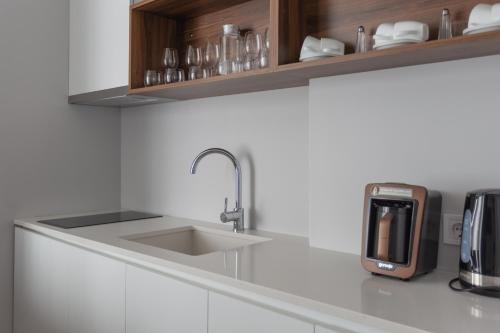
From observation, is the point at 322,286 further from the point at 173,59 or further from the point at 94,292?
the point at 173,59

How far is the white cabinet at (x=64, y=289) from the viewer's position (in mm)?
1833

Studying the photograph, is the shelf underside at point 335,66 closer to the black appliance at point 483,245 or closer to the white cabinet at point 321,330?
the black appliance at point 483,245

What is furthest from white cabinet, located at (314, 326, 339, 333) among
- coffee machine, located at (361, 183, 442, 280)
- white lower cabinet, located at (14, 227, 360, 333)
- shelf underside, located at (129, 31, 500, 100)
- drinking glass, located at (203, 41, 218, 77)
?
drinking glass, located at (203, 41, 218, 77)

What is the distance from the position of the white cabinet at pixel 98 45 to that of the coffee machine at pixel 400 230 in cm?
143

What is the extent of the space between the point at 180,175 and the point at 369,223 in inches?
54.2

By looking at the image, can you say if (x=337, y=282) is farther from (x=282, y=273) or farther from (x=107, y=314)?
(x=107, y=314)

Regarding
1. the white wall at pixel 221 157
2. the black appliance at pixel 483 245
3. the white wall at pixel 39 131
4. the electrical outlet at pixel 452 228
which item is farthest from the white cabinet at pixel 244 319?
the white wall at pixel 39 131

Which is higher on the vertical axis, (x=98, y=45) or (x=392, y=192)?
(x=98, y=45)

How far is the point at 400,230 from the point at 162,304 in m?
0.83

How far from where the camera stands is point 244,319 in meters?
1.31

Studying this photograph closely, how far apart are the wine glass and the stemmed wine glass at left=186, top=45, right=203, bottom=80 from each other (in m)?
0.29

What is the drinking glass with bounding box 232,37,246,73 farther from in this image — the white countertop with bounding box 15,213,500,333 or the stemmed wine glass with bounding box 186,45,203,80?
the white countertop with bounding box 15,213,500,333

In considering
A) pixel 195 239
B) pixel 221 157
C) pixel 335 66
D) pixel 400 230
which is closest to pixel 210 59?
pixel 221 157

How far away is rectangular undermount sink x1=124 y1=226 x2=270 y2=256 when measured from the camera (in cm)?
205
